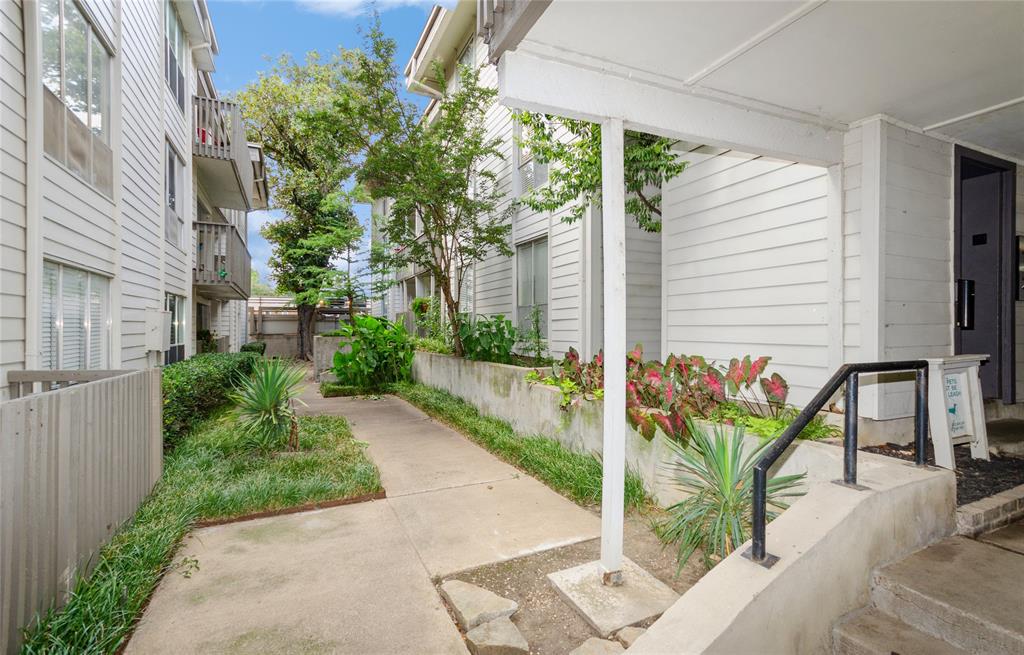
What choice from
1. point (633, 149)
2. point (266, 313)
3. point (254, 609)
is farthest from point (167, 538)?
point (266, 313)

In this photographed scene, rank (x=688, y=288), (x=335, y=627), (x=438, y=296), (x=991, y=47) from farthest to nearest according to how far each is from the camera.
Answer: (x=438, y=296), (x=688, y=288), (x=991, y=47), (x=335, y=627)

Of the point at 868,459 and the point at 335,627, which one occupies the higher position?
the point at 868,459

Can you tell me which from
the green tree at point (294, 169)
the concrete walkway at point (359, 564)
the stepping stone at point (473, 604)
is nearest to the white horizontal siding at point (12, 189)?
the concrete walkway at point (359, 564)

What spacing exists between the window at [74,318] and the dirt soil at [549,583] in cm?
447

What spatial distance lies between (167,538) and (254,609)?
102 cm

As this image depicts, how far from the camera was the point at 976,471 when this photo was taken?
10.6 feet

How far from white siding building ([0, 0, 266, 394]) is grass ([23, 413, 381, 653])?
1540 millimetres

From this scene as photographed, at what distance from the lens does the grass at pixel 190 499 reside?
222cm

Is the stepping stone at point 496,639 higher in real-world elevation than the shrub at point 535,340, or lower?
lower

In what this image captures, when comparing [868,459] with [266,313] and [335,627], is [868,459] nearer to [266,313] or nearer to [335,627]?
[335,627]

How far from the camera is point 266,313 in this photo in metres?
23.3

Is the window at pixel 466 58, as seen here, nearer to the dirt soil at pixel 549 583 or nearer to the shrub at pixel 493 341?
the shrub at pixel 493 341

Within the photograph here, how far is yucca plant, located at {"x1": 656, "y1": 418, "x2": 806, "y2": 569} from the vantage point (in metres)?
2.79

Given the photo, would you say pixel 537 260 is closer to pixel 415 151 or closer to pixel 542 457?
pixel 415 151
